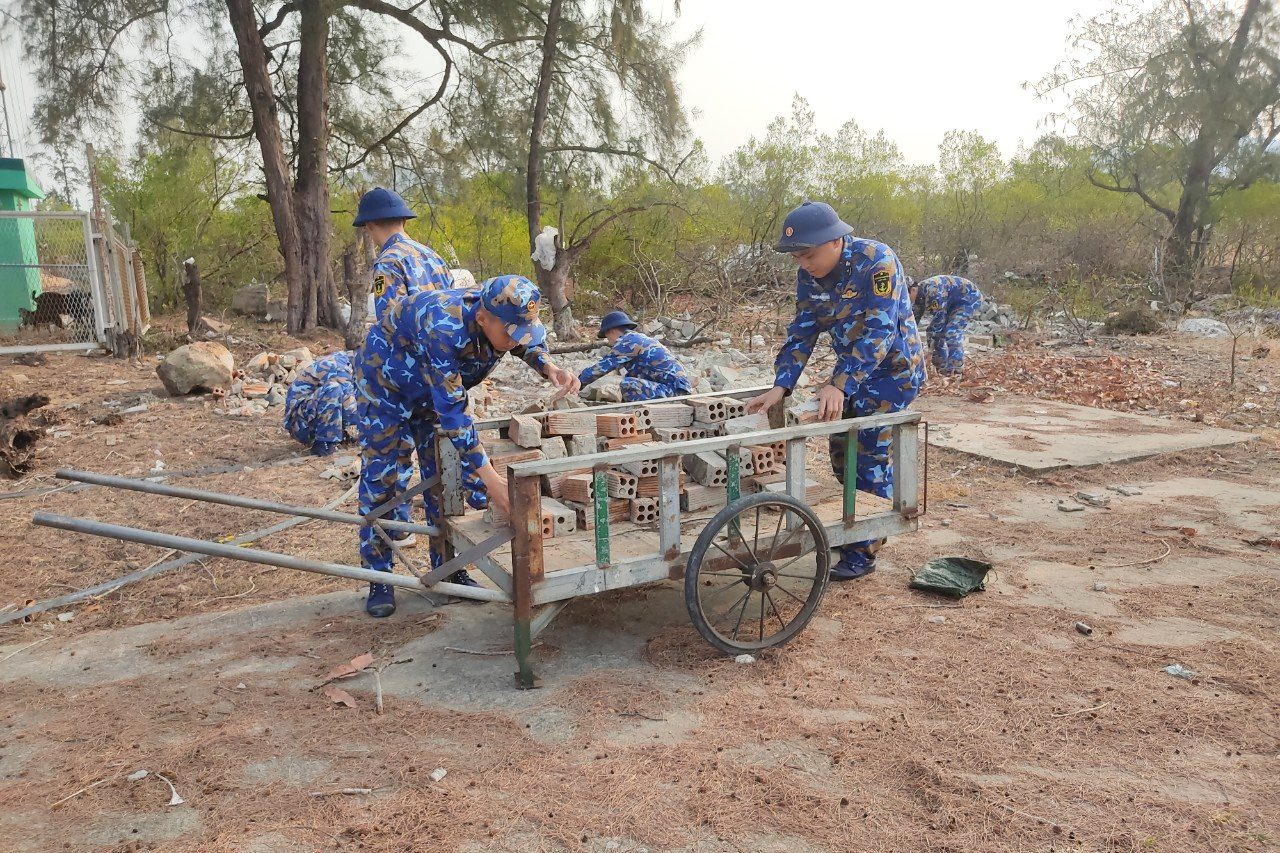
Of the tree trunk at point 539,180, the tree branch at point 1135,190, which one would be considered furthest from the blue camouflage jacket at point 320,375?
the tree branch at point 1135,190

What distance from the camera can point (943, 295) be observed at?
9.88 metres

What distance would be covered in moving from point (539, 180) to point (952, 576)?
1237 cm

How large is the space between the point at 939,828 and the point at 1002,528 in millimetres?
3306

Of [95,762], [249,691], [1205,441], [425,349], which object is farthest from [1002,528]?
[95,762]

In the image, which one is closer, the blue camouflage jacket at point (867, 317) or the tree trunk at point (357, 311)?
the blue camouflage jacket at point (867, 317)

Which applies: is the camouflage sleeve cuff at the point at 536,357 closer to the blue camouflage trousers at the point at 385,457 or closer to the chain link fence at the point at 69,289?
the blue camouflage trousers at the point at 385,457

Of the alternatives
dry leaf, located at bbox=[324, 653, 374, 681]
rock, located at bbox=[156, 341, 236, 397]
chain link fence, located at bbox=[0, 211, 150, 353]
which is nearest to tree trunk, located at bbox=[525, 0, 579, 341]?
rock, located at bbox=[156, 341, 236, 397]

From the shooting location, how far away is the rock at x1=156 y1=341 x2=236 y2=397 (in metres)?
9.52

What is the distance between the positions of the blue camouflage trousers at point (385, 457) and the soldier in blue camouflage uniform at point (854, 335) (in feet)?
5.44

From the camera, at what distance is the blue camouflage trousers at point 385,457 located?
3996 mm

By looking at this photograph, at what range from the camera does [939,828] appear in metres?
2.48

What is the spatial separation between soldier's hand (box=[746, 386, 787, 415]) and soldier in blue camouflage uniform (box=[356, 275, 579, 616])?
0.93 metres

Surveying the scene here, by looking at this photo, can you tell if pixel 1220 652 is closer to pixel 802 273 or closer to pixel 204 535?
pixel 802 273

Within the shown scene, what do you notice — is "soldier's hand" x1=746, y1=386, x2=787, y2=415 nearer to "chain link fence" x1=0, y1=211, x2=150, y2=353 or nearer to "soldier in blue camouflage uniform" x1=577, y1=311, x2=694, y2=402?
"soldier in blue camouflage uniform" x1=577, y1=311, x2=694, y2=402
